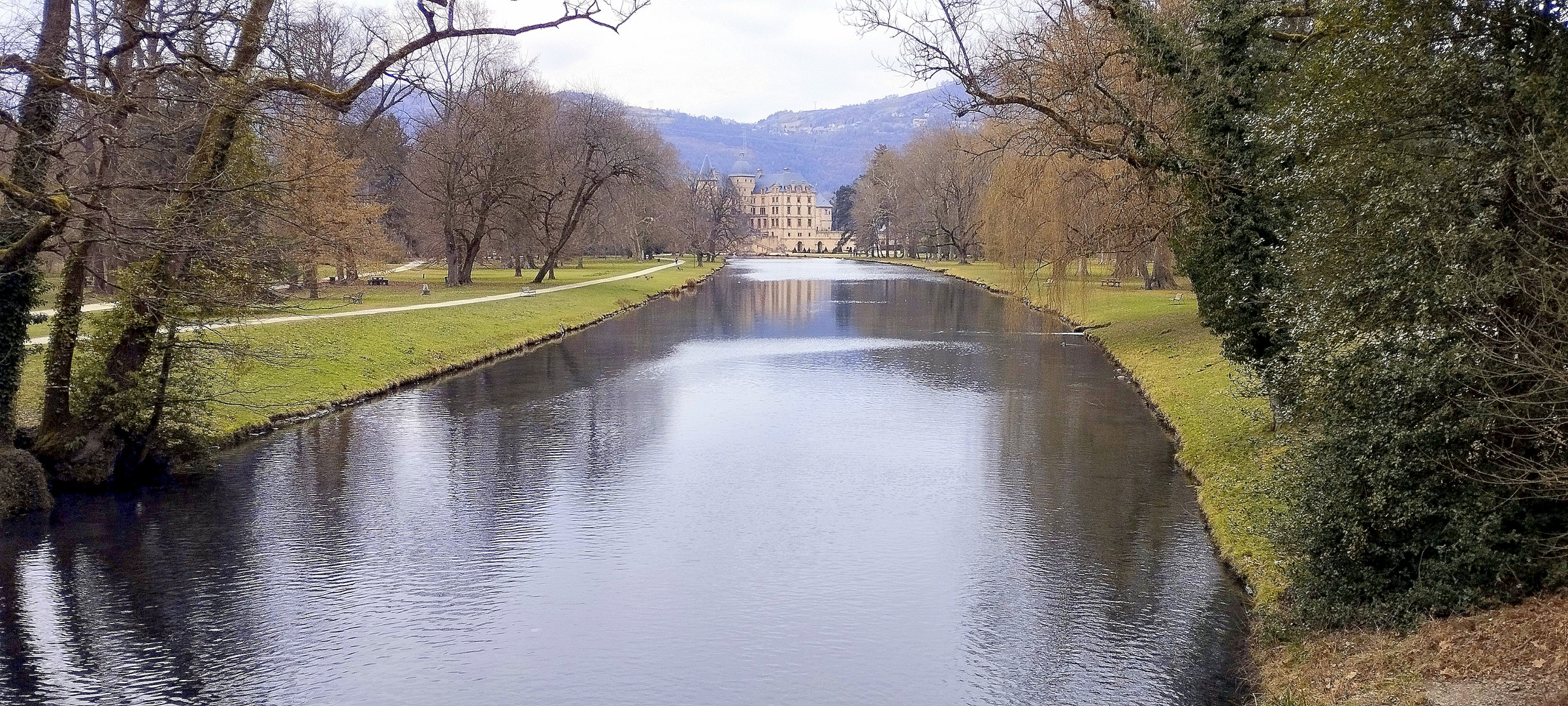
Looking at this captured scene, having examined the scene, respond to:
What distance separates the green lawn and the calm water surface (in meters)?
0.43

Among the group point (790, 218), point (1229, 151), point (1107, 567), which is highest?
point (790, 218)

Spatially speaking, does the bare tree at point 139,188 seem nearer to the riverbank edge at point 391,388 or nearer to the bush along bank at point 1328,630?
the riverbank edge at point 391,388

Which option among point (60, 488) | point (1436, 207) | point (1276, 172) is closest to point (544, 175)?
point (60, 488)

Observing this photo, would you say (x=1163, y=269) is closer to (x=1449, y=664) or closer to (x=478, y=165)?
(x=478, y=165)

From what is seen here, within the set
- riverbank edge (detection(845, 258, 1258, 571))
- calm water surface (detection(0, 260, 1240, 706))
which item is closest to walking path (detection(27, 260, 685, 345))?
calm water surface (detection(0, 260, 1240, 706))

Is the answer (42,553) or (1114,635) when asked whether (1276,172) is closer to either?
(1114,635)

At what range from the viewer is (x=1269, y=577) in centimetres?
1117

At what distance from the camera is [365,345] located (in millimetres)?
27172

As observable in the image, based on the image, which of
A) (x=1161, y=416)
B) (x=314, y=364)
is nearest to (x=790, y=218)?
(x=314, y=364)

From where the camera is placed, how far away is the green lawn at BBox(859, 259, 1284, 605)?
12.2 m

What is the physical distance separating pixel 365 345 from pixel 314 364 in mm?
3030

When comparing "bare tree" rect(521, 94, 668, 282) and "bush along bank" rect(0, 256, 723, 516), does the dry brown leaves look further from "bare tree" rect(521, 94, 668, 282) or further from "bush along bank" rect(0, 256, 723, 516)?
"bare tree" rect(521, 94, 668, 282)

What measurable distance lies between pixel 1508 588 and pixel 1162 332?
2252 centimetres

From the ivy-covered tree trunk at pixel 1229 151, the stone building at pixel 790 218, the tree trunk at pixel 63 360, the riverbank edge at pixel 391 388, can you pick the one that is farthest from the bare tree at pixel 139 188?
the stone building at pixel 790 218
